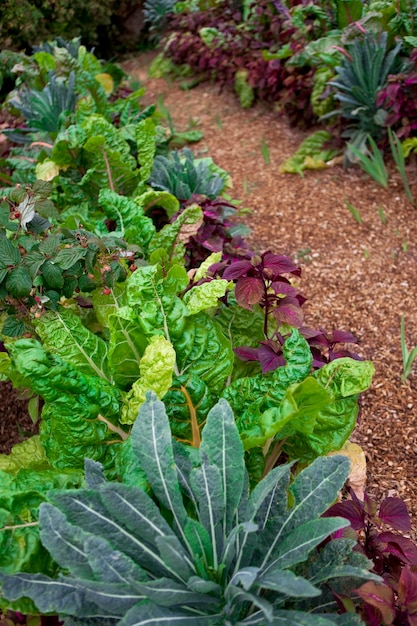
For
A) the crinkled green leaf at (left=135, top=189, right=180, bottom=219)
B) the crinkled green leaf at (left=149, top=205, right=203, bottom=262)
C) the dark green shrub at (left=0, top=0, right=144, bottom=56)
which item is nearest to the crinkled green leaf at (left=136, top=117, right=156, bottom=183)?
the crinkled green leaf at (left=135, top=189, right=180, bottom=219)

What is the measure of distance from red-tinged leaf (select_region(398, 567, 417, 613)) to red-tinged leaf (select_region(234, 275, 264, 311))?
0.83m

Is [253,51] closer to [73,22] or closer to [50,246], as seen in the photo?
[73,22]

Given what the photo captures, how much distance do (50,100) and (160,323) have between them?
7.16 feet

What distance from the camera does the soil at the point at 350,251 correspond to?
2.08 meters

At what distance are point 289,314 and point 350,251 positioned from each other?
1.28 m

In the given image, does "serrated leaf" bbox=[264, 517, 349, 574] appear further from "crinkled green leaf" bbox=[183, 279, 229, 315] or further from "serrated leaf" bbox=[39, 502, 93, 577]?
"crinkled green leaf" bbox=[183, 279, 229, 315]

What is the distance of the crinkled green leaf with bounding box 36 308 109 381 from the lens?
1760mm

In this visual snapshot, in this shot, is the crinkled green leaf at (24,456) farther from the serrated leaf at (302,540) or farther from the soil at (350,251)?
the serrated leaf at (302,540)

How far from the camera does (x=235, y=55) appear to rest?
173 inches

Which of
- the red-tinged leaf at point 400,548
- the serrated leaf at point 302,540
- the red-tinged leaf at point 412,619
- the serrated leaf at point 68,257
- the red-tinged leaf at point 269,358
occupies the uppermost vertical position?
the serrated leaf at point 68,257

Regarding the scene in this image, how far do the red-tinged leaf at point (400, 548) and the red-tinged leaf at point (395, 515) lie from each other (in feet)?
0.10

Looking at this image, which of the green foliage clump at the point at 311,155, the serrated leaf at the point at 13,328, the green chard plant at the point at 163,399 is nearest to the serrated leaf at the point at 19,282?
the green chard plant at the point at 163,399

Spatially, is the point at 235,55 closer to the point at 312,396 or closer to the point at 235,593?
the point at 312,396

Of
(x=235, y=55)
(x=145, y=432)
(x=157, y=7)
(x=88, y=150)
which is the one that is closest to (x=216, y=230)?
(x=88, y=150)
